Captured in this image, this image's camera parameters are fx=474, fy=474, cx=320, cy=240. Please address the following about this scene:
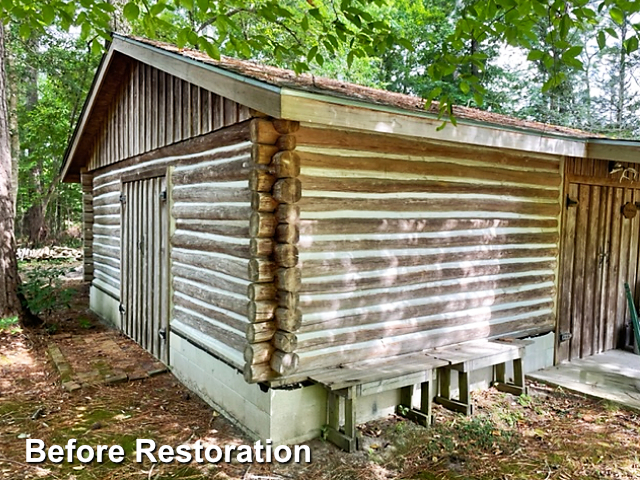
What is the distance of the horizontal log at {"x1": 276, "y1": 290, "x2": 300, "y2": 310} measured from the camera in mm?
3904

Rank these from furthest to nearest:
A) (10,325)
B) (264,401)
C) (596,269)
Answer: (10,325), (596,269), (264,401)

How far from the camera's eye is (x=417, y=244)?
15.9 feet

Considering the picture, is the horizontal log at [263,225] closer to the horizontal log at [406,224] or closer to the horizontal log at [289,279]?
the horizontal log at [406,224]

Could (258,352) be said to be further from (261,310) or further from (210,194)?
(210,194)

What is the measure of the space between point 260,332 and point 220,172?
170cm

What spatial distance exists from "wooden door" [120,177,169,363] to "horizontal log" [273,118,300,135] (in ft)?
8.16

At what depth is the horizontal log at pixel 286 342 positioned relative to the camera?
154 inches

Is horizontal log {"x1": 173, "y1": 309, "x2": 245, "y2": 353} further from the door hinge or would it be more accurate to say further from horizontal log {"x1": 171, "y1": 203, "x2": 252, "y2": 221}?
the door hinge

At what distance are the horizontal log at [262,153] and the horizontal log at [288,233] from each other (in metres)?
0.54

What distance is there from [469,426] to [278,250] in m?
2.41

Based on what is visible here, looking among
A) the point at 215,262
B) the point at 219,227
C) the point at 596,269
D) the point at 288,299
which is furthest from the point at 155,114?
the point at 596,269

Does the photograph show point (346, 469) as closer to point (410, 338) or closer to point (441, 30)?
point (410, 338)

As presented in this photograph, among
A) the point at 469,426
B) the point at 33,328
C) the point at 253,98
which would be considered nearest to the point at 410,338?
the point at 469,426

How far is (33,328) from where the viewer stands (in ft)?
24.3
